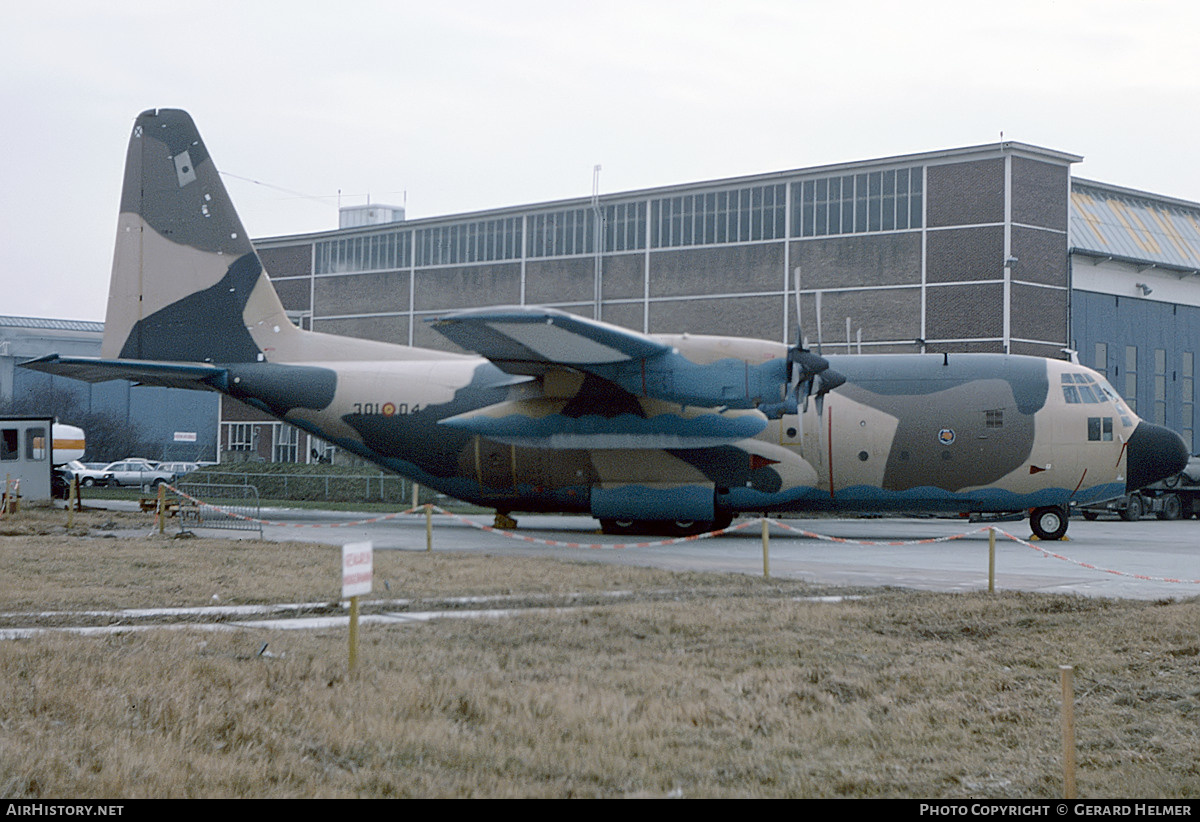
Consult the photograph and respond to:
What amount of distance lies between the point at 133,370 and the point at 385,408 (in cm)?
587

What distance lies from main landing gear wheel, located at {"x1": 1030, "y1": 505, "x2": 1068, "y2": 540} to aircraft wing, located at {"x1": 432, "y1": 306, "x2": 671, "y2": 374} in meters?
9.78

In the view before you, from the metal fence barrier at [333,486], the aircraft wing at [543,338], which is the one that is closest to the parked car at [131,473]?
the metal fence barrier at [333,486]

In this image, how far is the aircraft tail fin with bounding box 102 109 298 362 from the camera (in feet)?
92.4

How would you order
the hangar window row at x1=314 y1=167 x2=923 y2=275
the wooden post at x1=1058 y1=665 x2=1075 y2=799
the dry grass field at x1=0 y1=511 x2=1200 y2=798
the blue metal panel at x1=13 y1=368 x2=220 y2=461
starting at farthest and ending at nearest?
the blue metal panel at x1=13 y1=368 x2=220 y2=461 < the hangar window row at x1=314 y1=167 x2=923 y2=275 < the dry grass field at x1=0 y1=511 x2=1200 y2=798 < the wooden post at x1=1058 y1=665 x2=1075 y2=799

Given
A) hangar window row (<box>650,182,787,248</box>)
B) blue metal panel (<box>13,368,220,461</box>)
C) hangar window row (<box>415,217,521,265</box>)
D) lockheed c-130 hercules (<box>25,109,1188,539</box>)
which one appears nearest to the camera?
lockheed c-130 hercules (<box>25,109,1188,539</box>)

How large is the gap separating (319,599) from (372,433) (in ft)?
41.7

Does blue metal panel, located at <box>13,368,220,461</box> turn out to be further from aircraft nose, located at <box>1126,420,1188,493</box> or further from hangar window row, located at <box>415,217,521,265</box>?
aircraft nose, located at <box>1126,420,1188,493</box>

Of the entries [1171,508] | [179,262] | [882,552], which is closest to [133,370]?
[179,262]

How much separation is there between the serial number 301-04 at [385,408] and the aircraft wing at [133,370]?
3.65m

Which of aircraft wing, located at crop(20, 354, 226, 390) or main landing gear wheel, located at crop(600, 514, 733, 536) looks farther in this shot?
main landing gear wheel, located at crop(600, 514, 733, 536)

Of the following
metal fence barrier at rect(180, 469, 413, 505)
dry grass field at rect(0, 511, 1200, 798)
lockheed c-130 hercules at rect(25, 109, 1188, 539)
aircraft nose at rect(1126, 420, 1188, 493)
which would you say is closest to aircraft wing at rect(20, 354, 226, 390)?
lockheed c-130 hercules at rect(25, 109, 1188, 539)

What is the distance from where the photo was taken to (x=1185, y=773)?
719 cm

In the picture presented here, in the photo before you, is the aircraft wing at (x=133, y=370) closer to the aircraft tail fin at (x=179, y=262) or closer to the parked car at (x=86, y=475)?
the aircraft tail fin at (x=179, y=262)

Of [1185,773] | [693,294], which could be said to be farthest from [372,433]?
[693,294]
